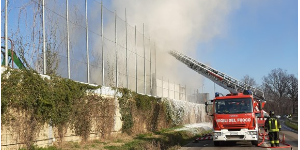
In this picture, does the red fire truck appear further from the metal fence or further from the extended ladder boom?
the extended ladder boom

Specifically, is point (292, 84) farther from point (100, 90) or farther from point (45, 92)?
point (45, 92)

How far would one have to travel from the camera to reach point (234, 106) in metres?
16.6

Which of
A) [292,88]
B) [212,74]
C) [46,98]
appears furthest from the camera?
[292,88]

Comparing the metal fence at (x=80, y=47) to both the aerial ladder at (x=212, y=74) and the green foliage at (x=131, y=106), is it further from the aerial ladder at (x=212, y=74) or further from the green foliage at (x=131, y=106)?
the aerial ladder at (x=212, y=74)

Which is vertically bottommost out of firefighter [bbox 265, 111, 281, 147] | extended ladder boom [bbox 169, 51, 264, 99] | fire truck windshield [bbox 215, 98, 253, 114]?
firefighter [bbox 265, 111, 281, 147]

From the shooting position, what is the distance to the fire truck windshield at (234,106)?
16.4 m

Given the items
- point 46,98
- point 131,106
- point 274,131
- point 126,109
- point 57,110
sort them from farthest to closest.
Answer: point 131,106, point 126,109, point 274,131, point 57,110, point 46,98

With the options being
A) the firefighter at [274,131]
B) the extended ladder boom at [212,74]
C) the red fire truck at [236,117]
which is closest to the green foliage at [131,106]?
the red fire truck at [236,117]

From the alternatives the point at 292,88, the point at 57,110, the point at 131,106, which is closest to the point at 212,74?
the point at 131,106

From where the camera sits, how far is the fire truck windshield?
53.7 feet

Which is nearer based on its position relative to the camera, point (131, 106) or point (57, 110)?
point (57, 110)

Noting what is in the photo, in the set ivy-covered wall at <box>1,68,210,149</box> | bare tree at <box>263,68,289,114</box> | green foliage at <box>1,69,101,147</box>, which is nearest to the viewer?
green foliage at <box>1,69,101,147</box>

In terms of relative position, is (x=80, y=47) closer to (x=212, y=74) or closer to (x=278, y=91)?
(x=212, y=74)

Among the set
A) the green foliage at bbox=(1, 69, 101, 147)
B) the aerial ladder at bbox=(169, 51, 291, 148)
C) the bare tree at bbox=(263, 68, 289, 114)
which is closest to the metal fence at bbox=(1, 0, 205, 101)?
the green foliage at bbox=(1, 69, 101, 147)
